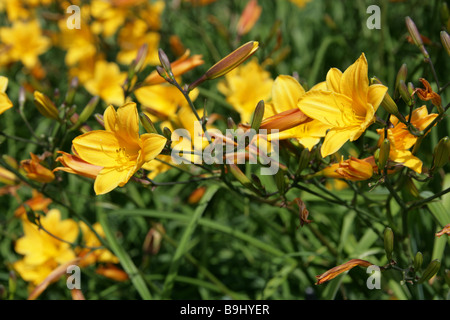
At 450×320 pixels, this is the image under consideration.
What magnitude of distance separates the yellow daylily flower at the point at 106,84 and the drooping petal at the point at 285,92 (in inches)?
62.4

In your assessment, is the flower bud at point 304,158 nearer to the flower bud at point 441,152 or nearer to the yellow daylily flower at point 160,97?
the flower bud at point 441,152

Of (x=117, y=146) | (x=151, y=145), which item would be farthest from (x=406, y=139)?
(x=117, y=146)

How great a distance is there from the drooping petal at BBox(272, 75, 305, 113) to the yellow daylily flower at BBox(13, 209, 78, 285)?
1201 millimetres

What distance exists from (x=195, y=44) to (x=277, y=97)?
1874 mm

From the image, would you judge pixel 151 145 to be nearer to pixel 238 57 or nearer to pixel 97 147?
pixel 97 147

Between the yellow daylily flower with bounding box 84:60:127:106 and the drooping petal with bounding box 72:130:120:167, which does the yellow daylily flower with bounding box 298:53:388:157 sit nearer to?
the drooping petal with bounding box 72:130:120:167

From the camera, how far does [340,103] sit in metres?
1.24

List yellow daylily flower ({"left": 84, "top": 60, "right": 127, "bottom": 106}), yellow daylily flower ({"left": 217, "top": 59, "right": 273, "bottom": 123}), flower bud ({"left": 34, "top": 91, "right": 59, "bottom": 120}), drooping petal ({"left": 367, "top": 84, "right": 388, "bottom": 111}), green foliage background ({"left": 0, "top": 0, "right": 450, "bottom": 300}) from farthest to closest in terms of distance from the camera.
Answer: yellow daylily flower ({"left": 84, "top": 60, "right": 127, "bottom": 106}), yellow daylily flower ({"left": 217, "top": 59, "right": 273, "bottom": 123}), green foliage background ({"left": 0, "top": 0, "right": 450, "bottom": 300}), flower bud ({"left": 34, "top": 91, "right": 59, "bottom": 120}), drooping petal ({"left": 367, "top": 84, "right": 388, "bottom": 111})

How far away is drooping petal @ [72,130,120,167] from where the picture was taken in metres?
1.29

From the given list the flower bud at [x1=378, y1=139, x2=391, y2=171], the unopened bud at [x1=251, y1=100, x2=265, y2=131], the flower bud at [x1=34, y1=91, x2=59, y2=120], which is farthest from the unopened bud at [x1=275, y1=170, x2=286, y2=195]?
the flower bud at [x1=34, y1=91, x2=59, y2=120]

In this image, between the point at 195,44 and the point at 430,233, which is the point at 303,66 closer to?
the point at 195,44

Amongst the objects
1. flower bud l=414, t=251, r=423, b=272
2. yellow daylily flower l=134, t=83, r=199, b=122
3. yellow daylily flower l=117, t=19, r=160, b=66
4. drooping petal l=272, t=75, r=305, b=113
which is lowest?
flower bud l=414, t=251, r=423, b=272

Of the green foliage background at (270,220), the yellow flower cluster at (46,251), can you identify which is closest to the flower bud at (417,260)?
the green foliage background at (270,220)
